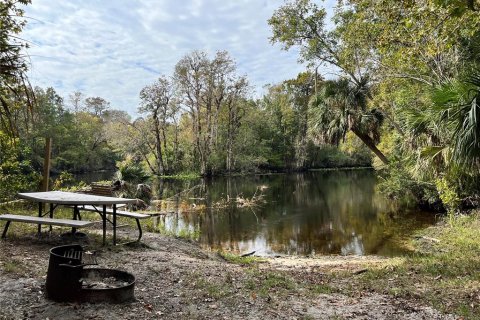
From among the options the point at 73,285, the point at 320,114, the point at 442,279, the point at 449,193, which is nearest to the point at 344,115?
the point at 320,114

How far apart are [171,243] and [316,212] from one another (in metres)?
10.8

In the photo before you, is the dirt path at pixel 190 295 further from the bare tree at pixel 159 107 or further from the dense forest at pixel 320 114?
the bare tree at pixel 159 107

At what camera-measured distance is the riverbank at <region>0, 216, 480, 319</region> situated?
406cm

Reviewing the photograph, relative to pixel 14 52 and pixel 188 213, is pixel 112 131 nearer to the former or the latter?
pixel 188 213

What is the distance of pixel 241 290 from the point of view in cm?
508

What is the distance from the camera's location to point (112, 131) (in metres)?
45.7

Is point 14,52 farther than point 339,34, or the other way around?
point 339,34

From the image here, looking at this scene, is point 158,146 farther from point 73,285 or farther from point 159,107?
point 73,285

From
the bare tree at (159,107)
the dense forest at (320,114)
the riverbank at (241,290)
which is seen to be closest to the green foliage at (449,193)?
the dense forest at (320,114)

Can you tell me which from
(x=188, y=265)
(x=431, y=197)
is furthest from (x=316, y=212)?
(x=188, y=265)

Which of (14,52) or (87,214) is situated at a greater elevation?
(14,52)

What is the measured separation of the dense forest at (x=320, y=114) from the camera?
645 centimetres

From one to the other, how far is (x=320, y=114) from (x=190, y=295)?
51.6 ft

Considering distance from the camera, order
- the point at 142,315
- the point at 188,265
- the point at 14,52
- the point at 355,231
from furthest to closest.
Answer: the point at 355,231 < the point at 188,265 < the point at 142,315 < the point at 14,52
